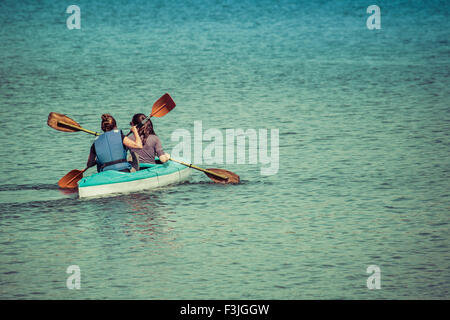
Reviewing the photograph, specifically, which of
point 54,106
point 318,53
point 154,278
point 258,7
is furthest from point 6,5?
point 154,278

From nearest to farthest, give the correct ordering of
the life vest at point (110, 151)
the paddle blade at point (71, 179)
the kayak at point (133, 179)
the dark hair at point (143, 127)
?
the life vest at point (110, 151) → the kayak at point (133, 179) → the dark hair at point (143, 127) → the paddle blade at point (71, 179)

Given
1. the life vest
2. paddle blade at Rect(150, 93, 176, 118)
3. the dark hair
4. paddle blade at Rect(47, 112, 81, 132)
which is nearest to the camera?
the life vest

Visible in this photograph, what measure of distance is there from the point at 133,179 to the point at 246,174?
2.08 metres

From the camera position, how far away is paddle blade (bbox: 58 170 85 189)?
1236 cm

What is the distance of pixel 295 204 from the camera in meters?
11.8

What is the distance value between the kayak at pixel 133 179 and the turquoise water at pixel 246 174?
0.13 metres

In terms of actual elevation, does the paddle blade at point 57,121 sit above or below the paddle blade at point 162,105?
below

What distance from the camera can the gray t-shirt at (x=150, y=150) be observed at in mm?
12398

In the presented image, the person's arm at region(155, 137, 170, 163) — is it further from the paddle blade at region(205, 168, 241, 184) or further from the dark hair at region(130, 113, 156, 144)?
the paddle blade at region(205, 168, 241, 184)

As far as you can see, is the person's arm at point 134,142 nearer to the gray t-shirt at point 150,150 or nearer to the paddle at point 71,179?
the gray t-shirt at point 150,150

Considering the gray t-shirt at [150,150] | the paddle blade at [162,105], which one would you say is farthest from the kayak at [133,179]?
the paddle blade at [162,105]

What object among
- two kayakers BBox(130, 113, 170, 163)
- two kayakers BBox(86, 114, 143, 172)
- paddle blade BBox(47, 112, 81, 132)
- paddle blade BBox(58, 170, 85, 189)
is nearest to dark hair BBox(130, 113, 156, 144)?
two kayakers BBox(130, 113, 170, 163)

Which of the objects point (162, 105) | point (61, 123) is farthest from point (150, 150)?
point (61, 123)

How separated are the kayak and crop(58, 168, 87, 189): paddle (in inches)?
23.6
